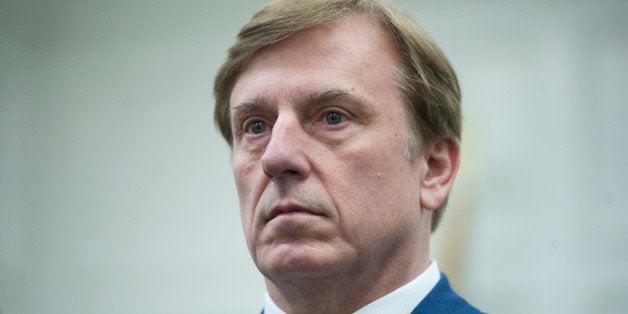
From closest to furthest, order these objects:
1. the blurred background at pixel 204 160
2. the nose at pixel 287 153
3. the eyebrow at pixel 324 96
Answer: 1. the nose at pixel 287 153
2. the eyebrow at pixel 324 96
3. the blurred background at pixel 204 160

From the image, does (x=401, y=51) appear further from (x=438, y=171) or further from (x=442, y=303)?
(x=442, y=303)

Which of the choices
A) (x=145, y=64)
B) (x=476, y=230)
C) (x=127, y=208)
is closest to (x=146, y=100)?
(x=145, y=64)

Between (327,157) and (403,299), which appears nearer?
(327,157)

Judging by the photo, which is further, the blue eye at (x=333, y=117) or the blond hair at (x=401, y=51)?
the blond hair at (x=401, y=51)

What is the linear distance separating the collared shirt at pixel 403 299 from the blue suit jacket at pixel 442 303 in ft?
0.06

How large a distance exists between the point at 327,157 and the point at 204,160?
11.3 feet

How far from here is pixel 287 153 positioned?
7.39ft

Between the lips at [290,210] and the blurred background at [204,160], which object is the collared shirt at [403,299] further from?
the blurred background at [204,160]

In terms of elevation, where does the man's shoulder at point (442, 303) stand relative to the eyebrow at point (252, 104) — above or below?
below

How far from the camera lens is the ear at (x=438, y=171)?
252 centimetres

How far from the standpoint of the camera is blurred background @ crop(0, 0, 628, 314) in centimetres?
507

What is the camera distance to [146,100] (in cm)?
582

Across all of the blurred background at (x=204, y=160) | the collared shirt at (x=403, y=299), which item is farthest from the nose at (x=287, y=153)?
the blurred background at (x=204, y=160)

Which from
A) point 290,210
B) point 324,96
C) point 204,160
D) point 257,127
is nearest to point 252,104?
point 257,127
